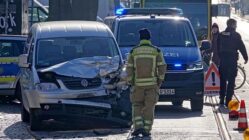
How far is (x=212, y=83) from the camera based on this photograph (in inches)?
757

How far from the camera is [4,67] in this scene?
1950 centimetres

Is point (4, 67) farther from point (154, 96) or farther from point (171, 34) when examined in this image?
point (154, 96)

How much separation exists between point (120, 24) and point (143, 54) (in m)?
5.56

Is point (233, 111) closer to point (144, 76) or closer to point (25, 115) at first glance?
point (144, 76)

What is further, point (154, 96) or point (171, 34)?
point (171, 34)

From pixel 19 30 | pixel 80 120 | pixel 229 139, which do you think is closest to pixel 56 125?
pixel 80 120

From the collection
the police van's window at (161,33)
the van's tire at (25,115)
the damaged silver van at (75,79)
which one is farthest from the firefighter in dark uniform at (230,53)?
the van's tire at (25,115)

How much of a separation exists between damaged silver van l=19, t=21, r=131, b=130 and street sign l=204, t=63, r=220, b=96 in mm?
4391

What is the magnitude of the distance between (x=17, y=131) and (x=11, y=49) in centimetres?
536

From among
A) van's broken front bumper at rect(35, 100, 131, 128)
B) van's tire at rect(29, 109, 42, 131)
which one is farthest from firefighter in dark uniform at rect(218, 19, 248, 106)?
van's tire at rect(29, 109, 42, 131)

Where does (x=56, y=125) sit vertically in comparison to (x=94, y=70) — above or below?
below

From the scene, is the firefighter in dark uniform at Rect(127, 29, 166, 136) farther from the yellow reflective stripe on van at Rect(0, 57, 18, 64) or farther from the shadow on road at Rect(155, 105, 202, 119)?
the yellow reflective stripe on van at Rect(0, 57, 18, 64)

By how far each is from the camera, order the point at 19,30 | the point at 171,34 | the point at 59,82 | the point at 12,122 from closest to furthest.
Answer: the point at 59,82
the point at 12,122
the point at 171,34
the point at 19,30

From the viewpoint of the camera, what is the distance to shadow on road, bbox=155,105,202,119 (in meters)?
16.8
